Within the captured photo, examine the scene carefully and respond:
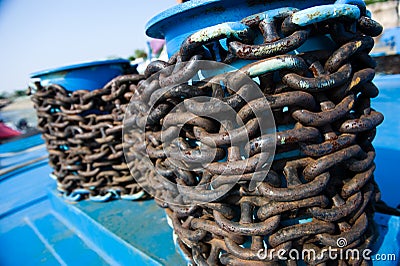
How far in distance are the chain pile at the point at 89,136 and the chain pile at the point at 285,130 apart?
487 millimetres

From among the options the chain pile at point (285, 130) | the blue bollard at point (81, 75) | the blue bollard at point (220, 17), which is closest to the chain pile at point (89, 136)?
the blue bollard at point (81, 75)

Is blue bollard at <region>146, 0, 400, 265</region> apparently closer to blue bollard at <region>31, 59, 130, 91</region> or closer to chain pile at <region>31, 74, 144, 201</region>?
chain pile at <region>31, 74, 144, 201</region>

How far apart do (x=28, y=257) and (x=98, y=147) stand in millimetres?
473

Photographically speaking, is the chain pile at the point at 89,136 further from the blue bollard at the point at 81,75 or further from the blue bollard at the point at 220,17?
the blue bollard at the point at 220,17

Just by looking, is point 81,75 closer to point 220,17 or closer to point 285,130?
point 220,17

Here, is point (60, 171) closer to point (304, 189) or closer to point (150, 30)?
point (150, 30)

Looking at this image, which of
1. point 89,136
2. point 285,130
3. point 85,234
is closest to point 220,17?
point 285,130

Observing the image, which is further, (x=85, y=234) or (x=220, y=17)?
(x=85, y=234)

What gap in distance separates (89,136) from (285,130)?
784 mm

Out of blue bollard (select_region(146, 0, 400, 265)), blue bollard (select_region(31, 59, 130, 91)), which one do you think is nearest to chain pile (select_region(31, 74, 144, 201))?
blue bollard (select_region(31, 59, 130, 91))

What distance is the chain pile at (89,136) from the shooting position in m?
1.03

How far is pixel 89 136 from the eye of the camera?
1.06 meters

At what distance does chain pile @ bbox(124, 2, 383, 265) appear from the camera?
0.46 meters

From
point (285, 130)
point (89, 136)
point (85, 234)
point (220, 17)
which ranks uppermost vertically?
point (220, 17)
